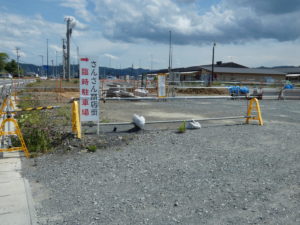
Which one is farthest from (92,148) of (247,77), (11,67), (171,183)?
(11,67)

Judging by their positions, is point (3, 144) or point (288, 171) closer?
point (288, 171)

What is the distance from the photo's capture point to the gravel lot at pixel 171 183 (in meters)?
3.22

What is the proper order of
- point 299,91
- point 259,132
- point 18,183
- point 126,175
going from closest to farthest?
point 18,183 < point 126,175 < point 259,132 < point 299,91

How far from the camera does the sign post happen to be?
6514mm

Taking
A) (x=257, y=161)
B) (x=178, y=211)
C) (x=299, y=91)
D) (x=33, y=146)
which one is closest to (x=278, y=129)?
(x=257, y=161)

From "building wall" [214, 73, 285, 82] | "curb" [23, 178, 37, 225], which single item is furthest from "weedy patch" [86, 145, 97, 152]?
"building wall" [214, 73, 285, 82]

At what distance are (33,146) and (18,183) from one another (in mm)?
1939

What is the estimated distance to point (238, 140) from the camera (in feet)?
22.7

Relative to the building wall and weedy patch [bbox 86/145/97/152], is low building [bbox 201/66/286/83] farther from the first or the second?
weedy patch [bbox 86/145/97/152]

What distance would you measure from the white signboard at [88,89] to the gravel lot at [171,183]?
0.67m

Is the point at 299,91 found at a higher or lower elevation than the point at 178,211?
higher

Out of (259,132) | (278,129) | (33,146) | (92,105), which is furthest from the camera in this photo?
(278,129)

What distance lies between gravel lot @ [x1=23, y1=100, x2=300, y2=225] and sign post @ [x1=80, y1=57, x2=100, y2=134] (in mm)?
673

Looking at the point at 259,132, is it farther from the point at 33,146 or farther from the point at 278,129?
the point at 33,146
